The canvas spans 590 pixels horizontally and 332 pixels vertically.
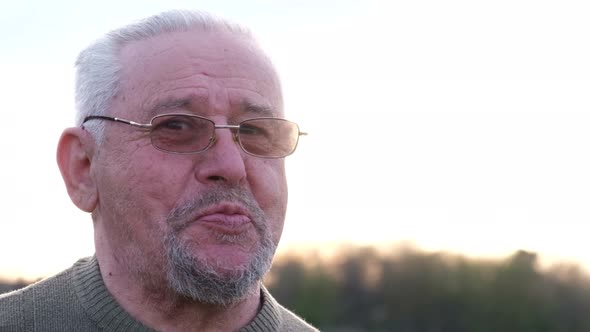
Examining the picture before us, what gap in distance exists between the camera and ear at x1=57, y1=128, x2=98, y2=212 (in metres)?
3.32

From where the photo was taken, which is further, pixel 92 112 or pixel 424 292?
pixel 424 292

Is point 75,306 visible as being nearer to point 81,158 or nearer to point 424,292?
point 81,158

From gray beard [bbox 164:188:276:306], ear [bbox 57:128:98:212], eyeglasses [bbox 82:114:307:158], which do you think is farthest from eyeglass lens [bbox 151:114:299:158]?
ear [bbox 57:128:98:212]

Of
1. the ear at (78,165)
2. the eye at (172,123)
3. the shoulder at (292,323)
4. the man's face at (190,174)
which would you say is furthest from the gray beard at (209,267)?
A: the shoulder at (292,323)

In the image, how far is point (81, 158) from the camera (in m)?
3.35

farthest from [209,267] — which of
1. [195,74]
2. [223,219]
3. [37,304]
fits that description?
[37,304]

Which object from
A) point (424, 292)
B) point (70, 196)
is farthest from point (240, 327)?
point (424, 292)

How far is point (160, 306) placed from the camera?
3152mm

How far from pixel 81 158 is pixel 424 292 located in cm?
1512

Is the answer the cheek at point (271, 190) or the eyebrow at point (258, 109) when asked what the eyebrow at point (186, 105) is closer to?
the eyebrow at point (258, 109)

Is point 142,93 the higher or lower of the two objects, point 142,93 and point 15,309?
the higher

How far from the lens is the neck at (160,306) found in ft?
10.3

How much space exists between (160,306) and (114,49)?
1137 millimetres

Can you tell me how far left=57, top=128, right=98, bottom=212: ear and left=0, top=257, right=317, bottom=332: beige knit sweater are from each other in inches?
12.2
